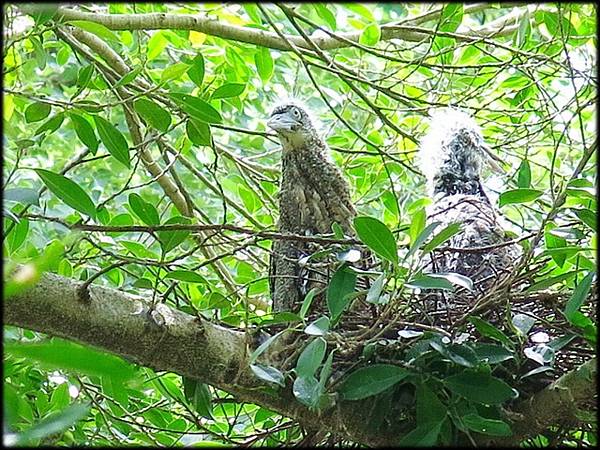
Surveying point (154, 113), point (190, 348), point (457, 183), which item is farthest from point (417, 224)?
point (457, 183)

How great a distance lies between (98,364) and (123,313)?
1.83 ft

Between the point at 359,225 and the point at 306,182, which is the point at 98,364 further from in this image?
the point at 306,182

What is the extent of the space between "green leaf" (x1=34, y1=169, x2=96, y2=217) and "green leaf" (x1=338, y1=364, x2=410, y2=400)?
0.36 metres

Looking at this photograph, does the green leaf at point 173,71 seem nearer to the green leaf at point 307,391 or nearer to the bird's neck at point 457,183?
the green leaf at point 307,391

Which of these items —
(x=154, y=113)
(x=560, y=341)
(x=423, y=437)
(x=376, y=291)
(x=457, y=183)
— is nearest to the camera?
(x=423, y=437)

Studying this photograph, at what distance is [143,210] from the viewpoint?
1073 millimetres

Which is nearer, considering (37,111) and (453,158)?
(37,111)

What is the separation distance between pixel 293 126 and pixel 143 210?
0.76 m

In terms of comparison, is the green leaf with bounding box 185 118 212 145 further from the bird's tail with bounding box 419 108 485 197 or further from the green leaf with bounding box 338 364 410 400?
the bird's tail with bounding box 419 108 485 197

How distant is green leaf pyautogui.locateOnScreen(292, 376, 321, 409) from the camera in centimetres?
90

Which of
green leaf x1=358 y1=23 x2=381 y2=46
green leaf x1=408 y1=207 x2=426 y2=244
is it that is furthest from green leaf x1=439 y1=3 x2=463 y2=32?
green leaf x1=408 y1=207 x2=426 y2=244

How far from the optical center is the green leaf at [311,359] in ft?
2.83

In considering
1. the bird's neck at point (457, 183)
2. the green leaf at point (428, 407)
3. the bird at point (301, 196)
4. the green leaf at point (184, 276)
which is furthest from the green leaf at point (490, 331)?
the bird's neck at point (457, 183)

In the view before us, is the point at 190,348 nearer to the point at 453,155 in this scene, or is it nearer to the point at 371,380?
the point at 371,380
